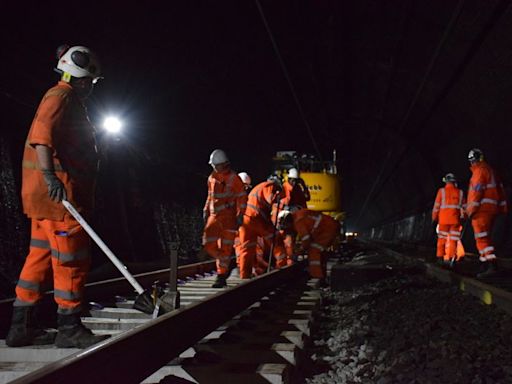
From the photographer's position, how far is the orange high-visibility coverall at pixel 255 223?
715 centimetres

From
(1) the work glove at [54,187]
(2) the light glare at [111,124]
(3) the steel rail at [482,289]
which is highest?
(2) the light glare at [111,124]

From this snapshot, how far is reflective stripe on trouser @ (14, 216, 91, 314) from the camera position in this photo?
2949mm

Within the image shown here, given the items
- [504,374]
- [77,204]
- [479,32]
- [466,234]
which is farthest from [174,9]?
[466,234]

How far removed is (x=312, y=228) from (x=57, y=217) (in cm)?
520

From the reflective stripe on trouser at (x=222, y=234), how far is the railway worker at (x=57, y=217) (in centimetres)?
371

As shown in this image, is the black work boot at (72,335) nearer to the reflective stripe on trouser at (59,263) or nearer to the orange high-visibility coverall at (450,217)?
the reflective stripe on trouser at (59,263)

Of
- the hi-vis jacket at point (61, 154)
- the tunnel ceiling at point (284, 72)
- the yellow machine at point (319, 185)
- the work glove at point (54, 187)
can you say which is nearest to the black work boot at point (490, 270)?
the tunnel ceiling at point (284, 72)

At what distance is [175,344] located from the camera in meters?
2.74

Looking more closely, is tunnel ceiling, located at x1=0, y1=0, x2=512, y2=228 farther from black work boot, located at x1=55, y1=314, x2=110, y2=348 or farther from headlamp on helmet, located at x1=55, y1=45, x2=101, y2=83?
black work boot, located at x1=55, y1=314, x2=110, y2=348

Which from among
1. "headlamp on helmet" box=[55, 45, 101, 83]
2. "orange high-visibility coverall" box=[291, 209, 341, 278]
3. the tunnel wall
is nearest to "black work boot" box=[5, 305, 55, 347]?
"headlamp on helmet" box=[55, 45, 101, 83]

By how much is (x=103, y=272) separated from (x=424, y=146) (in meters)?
14.8

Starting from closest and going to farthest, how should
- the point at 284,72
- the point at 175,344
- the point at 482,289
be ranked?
the point at 175,344
the point at 482,289
the point at 284,72

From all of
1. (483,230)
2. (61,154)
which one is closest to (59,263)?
(61,154)

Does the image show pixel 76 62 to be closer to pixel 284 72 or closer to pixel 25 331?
pixel 25 331
